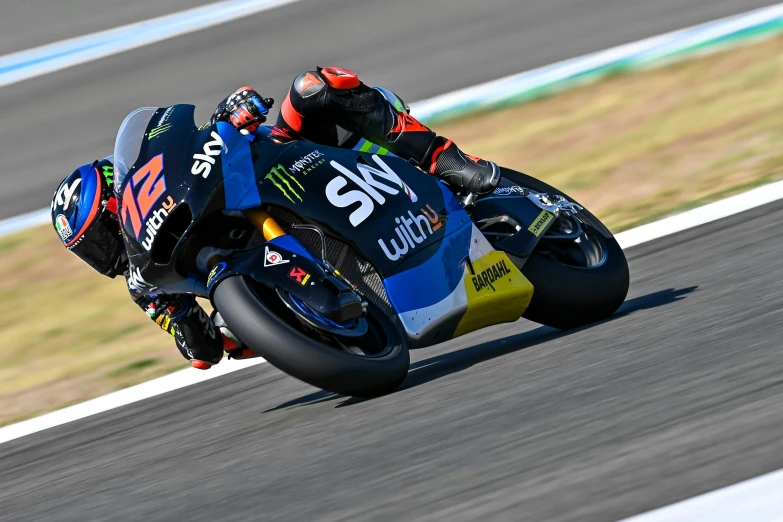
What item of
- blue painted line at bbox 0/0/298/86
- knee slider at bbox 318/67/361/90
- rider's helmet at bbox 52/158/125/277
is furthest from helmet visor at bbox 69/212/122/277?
blue painted line at bbox 0/0/298/86

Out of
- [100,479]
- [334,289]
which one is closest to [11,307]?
[100,479]

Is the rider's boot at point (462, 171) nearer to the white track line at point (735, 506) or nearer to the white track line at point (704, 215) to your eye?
the white track line at point (704, 215)

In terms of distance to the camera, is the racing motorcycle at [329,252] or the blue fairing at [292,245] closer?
the racing motorcycle at [329,252]

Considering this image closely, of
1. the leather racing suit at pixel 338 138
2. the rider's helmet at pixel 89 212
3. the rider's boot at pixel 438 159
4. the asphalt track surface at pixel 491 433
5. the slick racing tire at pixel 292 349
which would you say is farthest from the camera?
the rider's boot at pixel 438 159

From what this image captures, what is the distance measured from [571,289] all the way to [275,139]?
4.16ft

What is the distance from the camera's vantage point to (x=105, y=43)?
12680 mm

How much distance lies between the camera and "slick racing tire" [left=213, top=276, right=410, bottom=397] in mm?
3717

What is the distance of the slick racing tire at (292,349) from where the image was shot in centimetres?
372

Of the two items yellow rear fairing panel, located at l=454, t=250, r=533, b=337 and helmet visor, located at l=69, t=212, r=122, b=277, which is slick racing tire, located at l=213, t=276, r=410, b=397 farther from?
helmet visor, located at l=69, t=212, r=122, b=277

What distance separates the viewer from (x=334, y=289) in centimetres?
397

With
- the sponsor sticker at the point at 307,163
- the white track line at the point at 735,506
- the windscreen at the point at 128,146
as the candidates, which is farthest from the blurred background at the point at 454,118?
the windscreen at the point at 128,146

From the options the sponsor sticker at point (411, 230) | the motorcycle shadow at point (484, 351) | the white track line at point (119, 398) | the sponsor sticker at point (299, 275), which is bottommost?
the white track line at point (119, 398)

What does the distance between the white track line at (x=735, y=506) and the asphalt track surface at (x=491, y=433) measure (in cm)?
4

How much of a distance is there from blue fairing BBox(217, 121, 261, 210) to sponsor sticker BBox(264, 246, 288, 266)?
237 millimetres
